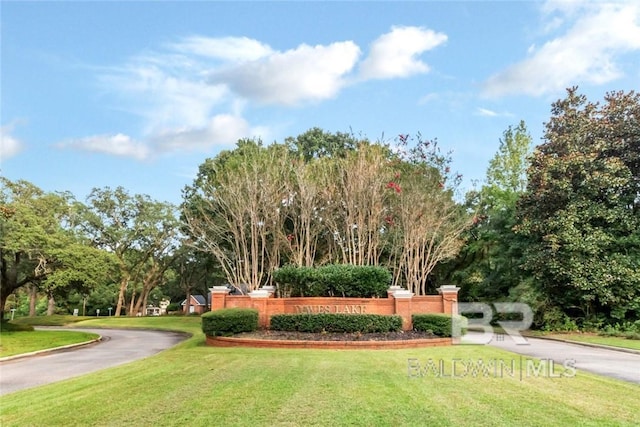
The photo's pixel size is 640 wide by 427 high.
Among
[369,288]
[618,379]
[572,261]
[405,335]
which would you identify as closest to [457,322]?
[405,335]

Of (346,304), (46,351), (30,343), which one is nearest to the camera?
(346,304)

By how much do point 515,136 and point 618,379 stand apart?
76.2ft

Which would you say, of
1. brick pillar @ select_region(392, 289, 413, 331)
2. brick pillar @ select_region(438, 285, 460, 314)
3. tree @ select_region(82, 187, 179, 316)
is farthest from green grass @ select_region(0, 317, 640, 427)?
tree @ select_region(82, 187, 179, 316)

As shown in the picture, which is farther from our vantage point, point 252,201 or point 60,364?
point 252,201

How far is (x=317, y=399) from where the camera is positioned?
5816 millimetres

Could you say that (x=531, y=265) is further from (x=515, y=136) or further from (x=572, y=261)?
(x=515, y=136)

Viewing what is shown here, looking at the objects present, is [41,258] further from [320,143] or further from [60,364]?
[320,143]

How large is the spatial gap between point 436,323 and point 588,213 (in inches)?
408

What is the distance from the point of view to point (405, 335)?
524 inches

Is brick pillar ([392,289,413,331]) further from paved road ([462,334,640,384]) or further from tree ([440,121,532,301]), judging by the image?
tree ([440,121,532,301])

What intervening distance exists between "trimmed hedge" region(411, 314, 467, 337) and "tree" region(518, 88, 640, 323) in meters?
8.63

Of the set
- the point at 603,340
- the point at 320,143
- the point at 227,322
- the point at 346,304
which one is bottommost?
the point at 603,340

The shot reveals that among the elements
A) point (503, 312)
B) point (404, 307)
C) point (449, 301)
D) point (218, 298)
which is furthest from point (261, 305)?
point (503, 312)

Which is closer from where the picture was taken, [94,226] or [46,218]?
[46,218]
